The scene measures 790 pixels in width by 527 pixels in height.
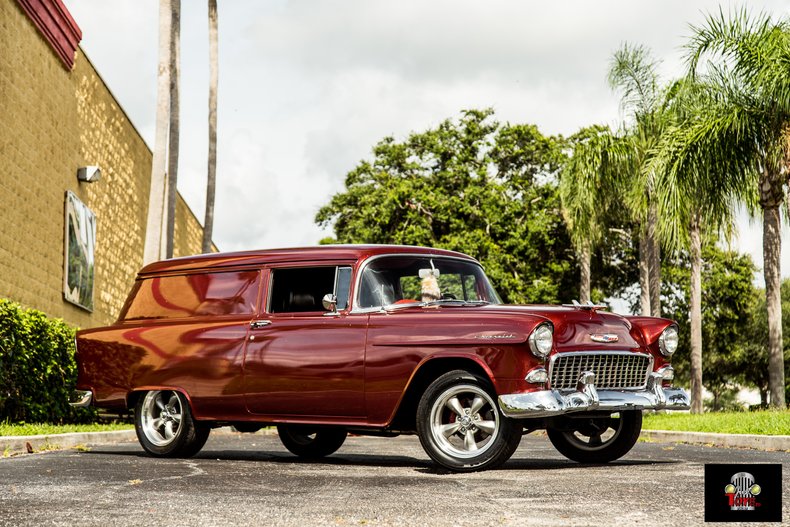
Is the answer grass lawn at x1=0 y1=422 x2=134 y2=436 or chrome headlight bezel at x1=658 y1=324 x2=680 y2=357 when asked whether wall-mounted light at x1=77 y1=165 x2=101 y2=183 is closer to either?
grass lawn at x1=0 y1=422 x2=134 y2=436

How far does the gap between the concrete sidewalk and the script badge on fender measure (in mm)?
5035

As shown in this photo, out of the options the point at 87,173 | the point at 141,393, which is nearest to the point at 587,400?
the point at 141,393

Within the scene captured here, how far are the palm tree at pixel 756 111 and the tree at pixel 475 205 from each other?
17.3m

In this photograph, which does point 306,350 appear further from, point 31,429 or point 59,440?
point 31,429

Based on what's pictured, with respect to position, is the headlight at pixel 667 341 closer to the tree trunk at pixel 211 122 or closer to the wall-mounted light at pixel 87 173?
the wall-mounted light at pixel 87 173

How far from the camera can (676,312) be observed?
39.6 metres

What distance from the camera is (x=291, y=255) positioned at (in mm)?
10008

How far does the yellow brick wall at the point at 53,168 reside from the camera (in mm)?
17375

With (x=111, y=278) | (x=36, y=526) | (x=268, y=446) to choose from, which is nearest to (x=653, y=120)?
(x=111, y=278)

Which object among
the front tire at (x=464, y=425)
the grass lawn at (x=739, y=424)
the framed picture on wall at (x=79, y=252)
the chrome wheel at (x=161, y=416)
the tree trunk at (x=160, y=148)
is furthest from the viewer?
the framed picture on wall at (x=79, y=252)

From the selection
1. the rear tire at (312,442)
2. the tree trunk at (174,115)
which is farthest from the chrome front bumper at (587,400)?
the tree trunk at (174,115)

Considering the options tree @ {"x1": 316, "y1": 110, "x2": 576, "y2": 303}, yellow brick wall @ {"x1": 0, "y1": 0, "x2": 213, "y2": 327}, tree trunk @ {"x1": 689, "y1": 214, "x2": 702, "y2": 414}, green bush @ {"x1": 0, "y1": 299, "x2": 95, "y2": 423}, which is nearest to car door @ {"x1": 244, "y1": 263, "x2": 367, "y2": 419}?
green bush @ {"x1": 0, "y1": 299, "x2": 95, "y2": 423}

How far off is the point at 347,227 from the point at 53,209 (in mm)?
22361

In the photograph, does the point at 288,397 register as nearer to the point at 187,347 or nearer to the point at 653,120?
the point at 187,347
